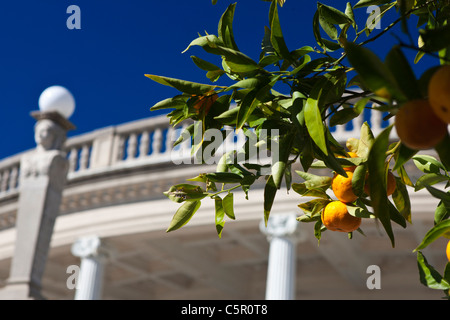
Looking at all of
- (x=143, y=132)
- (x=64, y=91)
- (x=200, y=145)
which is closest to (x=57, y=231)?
(x=143, y=132)

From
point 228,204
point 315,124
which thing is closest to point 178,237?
point 228,204

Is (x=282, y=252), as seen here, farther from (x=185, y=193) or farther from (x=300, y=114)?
(x=300, y=114)

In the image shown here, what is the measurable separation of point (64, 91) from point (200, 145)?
712cm

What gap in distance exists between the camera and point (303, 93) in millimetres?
1753

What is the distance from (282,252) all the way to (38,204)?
533 cm

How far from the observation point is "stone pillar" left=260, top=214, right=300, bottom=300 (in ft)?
39.1

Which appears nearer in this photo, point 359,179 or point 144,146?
point 359,179

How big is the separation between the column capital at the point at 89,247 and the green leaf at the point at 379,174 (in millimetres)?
12951

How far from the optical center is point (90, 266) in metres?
13.6

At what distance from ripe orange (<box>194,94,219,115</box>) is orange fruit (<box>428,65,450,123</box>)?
2.93 ft

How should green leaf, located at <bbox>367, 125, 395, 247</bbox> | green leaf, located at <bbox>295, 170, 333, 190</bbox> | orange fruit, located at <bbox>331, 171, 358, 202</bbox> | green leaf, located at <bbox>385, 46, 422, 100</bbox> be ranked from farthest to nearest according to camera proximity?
green leaf, located at <bbox>295, 170, 333, 190</bbox>
orange fruit, located at <bbox>331, 171, 358, 202</bbox>
green leaf, located at <bbox>367, 125, 395, 247</bbox>
green leaf, located at <bbox>385, 46, 422, 100</bbox>

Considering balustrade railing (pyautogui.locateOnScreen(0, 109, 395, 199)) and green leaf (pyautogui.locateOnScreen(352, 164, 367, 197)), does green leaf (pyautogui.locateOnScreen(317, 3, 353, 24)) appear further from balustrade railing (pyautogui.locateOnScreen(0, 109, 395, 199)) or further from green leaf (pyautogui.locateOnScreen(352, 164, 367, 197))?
balustrade railing (pyautogui.locateOnScreen(0, 109, 395, 199))

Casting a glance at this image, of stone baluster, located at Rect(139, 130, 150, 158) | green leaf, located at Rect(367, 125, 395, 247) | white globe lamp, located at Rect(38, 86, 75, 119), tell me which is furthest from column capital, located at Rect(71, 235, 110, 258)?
green leaf, located at Rect(367, 125, 395, 247)

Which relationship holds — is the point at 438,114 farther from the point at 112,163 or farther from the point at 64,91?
the point at 112,163
